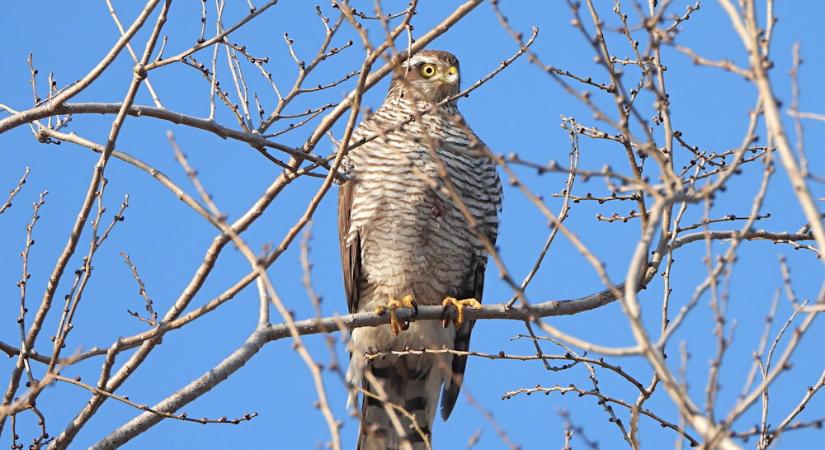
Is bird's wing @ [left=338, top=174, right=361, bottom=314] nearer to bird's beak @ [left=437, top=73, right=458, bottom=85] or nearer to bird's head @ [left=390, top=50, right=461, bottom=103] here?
bird's head @ [left=390, top=50, right=461, bottom=103]

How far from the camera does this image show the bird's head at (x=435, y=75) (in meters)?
7.44

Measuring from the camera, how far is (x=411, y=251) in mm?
6668

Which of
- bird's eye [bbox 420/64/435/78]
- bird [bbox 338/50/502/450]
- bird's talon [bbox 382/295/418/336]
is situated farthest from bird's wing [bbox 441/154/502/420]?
bird's eye [bbox 420/64/435/78]

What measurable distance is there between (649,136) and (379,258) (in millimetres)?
3793

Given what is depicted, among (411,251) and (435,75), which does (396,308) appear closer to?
(411,251)

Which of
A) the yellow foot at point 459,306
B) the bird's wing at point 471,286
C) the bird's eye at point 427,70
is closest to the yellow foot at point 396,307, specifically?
the yellow foot at point 459,306

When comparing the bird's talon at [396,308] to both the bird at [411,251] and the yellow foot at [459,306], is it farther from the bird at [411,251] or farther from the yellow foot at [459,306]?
the yellow foot at [459,306]

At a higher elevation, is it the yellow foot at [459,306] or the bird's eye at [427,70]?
the bird's eye at [427,70]

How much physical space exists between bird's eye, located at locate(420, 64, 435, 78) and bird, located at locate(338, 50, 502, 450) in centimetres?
47

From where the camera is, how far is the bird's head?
7.44 m

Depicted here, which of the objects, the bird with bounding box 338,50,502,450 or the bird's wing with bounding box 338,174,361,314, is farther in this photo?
the bird's wing with bounding box 338,174,361,314

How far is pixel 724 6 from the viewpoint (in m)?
2.79

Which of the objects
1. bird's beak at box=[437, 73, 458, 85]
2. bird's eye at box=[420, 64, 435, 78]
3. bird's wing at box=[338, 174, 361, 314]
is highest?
bird's eye at box=[420, 64, 435, 78]

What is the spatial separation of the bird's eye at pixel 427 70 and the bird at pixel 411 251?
1.53 feet
